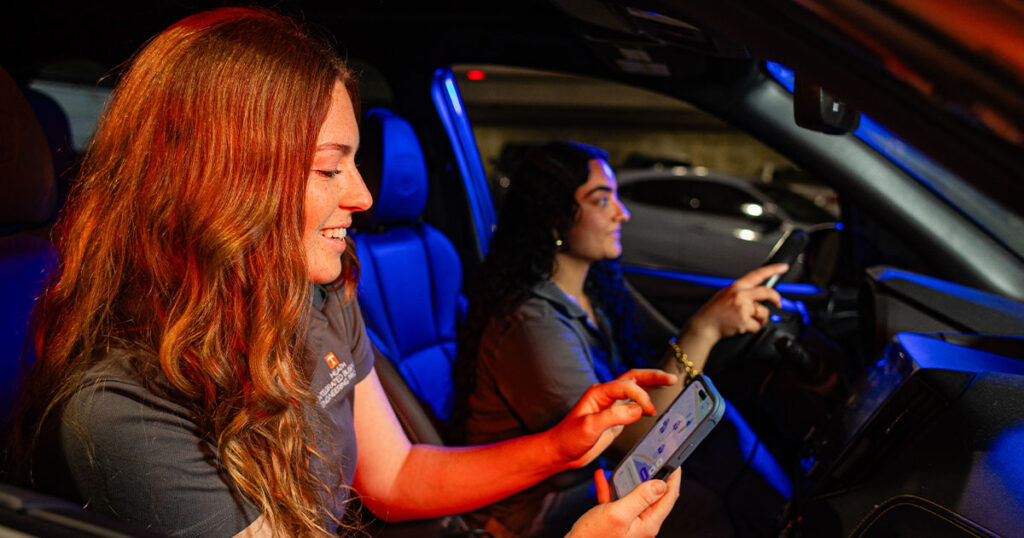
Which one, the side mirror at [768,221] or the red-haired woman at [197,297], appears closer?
the red-haired woman at [197,297]

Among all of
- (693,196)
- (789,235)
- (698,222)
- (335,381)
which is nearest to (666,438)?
(335,381)

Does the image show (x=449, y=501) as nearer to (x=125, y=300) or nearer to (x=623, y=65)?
(x=125, y=300)

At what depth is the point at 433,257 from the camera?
7.97 ft

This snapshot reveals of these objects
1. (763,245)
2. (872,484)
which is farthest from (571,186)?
(763,245)

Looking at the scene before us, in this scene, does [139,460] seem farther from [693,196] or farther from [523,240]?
[693,196]

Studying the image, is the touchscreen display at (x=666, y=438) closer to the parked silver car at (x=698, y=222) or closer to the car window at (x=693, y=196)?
the parked silver car at (x=698, y=222)

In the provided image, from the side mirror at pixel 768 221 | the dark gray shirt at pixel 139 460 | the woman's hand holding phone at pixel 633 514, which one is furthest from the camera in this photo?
the side mirror at pixel 768 221

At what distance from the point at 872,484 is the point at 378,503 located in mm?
953

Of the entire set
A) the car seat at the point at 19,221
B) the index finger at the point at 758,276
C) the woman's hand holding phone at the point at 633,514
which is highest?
the car seat at the point at 19,221

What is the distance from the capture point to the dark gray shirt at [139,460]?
86cm

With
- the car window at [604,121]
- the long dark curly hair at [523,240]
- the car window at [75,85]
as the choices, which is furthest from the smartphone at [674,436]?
the car window at [604,121]

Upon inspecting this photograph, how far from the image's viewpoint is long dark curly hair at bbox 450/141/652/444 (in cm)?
199

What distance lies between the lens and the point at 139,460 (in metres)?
0.88

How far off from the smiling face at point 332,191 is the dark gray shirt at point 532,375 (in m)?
0.76
